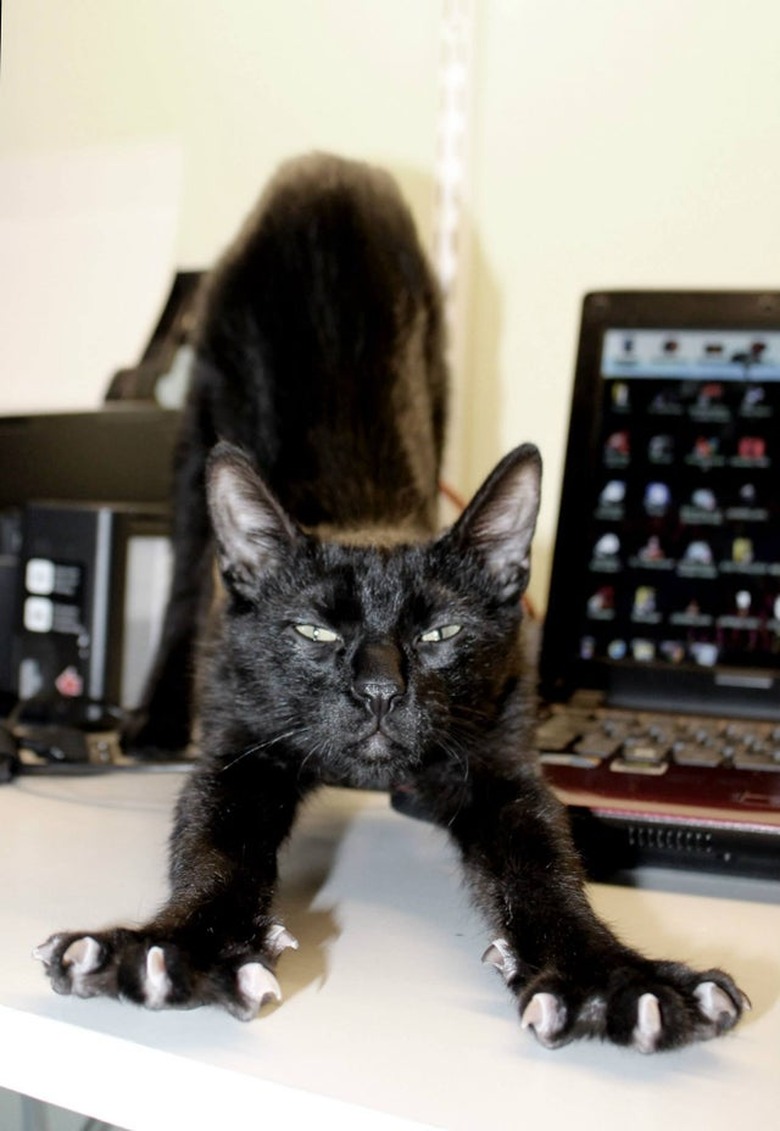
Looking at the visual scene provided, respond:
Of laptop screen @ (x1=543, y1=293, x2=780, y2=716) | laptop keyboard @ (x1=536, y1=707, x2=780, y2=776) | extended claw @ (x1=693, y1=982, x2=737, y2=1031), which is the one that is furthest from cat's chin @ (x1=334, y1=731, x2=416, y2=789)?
laptop screen @ (x1=543, y1=293, x2=780, y2=716)

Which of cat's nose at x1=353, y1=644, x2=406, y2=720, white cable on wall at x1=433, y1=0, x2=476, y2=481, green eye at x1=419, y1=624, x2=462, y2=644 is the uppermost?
white cable on wall at x1=433, y1=0, x2=476, y2=481

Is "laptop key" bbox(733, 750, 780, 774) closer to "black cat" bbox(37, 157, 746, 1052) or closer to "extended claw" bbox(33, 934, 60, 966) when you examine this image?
"black cat" bbox(37, 157, 746, 1052)

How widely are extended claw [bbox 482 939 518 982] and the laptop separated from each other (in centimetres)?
45

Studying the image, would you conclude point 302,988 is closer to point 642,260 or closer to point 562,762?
point 562,762

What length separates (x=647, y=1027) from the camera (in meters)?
0.52

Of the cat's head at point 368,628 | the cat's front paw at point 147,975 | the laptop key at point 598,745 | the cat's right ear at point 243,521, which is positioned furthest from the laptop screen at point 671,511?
the cat's front paw at point 147,975

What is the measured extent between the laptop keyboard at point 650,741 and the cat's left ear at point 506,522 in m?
0.14

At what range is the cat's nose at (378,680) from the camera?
726 mm

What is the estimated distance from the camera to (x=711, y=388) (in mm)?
1179

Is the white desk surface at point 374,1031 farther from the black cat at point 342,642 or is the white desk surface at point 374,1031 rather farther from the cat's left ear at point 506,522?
the cat's left ear at point 506,522

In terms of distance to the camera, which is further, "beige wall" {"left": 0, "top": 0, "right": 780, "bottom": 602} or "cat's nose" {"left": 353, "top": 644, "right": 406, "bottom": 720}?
"beige wall" {"left": 0, "top": 0, "right": 780, "bottom": 602}

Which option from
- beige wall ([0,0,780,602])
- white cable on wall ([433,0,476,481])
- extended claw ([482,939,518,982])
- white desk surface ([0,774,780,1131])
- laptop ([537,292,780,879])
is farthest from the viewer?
white cable on wall ([433,0,476,481])

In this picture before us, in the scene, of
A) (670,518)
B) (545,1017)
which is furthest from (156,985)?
(670,518)

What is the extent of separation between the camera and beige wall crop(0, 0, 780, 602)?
4.50 feet
